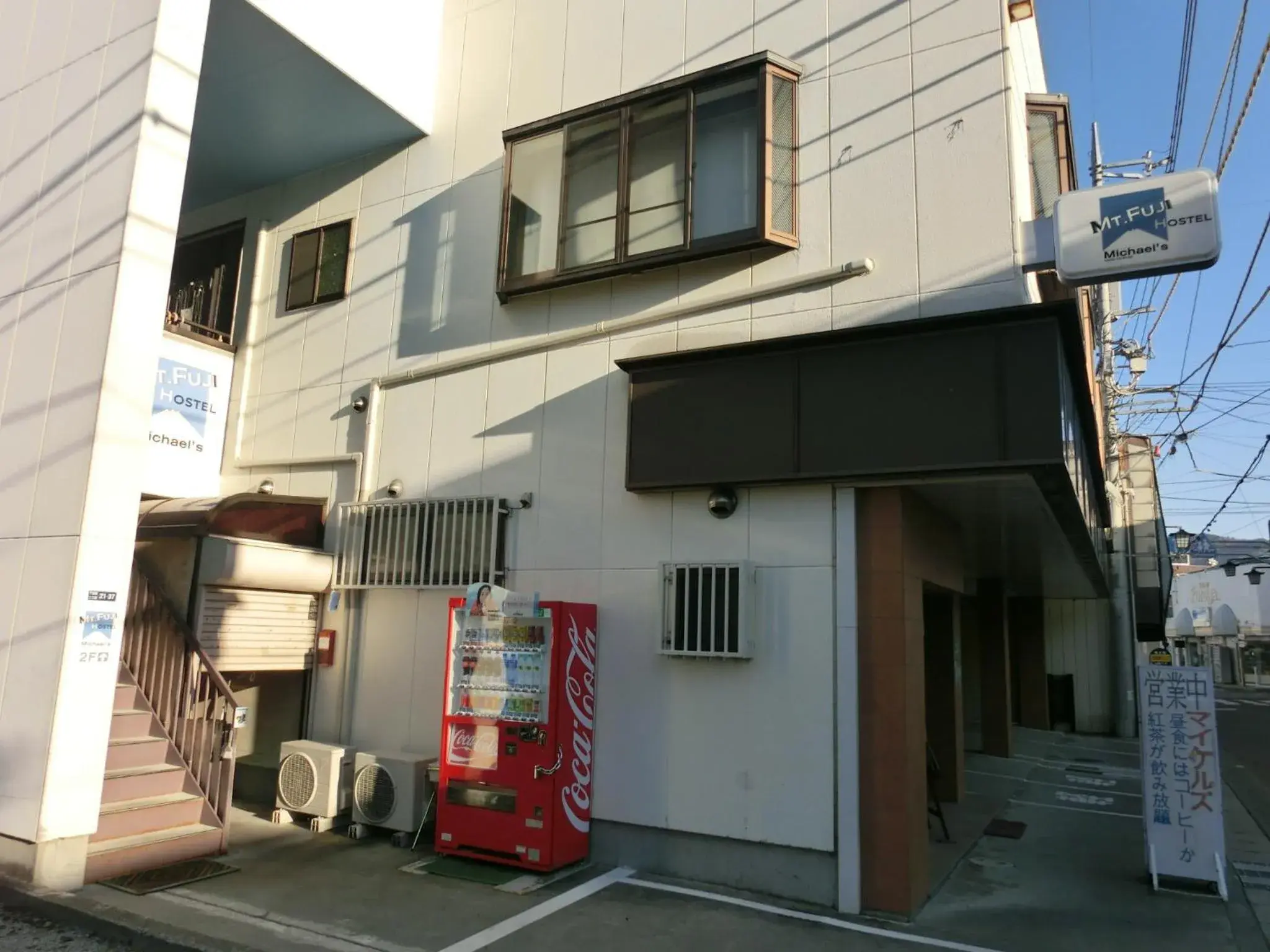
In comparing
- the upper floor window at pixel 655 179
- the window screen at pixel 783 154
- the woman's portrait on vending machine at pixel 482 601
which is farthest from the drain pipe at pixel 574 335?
the woman's portrait on vending machine at pixel 482 601

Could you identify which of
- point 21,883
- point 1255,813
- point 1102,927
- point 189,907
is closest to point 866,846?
point 1102,927

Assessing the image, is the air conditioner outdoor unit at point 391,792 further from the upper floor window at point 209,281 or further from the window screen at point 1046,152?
the window screen at point 1046,152

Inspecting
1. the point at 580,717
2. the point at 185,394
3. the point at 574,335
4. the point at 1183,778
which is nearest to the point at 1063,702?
the point at 1183,778

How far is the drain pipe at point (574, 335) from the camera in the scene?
7164 millimetres

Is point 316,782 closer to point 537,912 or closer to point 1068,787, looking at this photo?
point 537,912

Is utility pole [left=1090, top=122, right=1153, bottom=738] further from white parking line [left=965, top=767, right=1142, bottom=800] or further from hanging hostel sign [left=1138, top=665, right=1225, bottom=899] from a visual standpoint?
hanging hostel sign [left=1138, top=665, right=1225, bottom=899]

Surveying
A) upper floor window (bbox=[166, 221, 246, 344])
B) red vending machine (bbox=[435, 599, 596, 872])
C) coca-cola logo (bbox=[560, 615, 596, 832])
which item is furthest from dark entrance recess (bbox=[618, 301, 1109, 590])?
upper floor window (bbox=[166, 221, 246, 344])

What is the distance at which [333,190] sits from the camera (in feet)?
34.4

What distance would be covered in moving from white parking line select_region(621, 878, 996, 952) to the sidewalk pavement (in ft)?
0.05

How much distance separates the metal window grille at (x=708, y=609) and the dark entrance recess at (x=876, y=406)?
2.37 feet

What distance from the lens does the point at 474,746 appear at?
23.6ft

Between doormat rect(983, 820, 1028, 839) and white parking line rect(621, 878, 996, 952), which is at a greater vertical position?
white parking line rect(621, 878, 996, 952)

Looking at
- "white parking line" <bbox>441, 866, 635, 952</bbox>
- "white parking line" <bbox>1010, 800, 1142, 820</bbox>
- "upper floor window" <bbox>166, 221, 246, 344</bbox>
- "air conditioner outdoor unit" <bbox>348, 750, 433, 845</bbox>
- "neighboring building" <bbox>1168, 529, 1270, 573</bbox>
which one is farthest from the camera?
"neighboring building" <bbox>1168, 529, 1270, 573</bbox>

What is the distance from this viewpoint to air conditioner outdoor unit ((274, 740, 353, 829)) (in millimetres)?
8062
